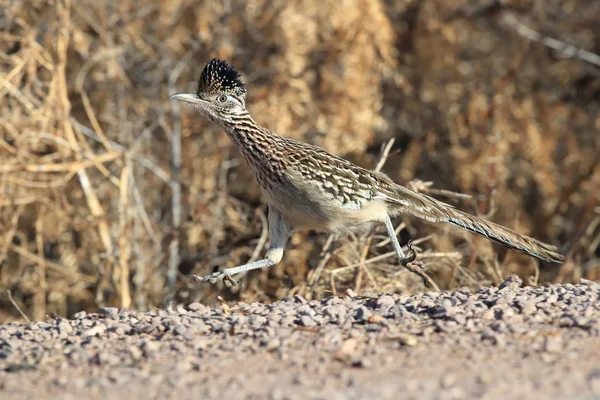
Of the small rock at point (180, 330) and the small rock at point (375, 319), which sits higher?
the small rock at point (375, 319)

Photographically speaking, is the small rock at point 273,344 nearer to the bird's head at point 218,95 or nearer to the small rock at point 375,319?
the small rock at point 375,319

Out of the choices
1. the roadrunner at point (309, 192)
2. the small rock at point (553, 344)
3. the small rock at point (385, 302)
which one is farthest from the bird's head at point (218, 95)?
the small rock at point (553, 344)

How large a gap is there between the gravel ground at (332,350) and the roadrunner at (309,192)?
1006 mm

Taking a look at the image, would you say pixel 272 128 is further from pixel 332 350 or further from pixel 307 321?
pixel 332 350

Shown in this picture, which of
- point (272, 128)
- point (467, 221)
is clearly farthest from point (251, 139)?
point (272, 128)

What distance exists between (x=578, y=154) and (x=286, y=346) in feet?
31.2

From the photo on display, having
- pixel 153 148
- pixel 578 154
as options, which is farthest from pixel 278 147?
pixel 578 154

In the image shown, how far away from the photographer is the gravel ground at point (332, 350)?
14.4 feet

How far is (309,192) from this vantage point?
711 cm

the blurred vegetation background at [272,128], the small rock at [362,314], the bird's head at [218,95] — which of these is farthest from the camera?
the blurred vegetation background at [272,128]

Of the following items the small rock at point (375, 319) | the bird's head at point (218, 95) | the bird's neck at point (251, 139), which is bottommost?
the small rock at point (375, 319)

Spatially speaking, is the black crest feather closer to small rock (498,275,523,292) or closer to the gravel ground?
the gravel ground

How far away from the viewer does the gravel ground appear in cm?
439

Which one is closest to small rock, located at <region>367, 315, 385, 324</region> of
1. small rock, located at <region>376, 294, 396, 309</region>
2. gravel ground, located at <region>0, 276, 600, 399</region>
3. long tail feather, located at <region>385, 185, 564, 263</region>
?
gravel ground, located at <region>0, 276, 600, 399</region>
